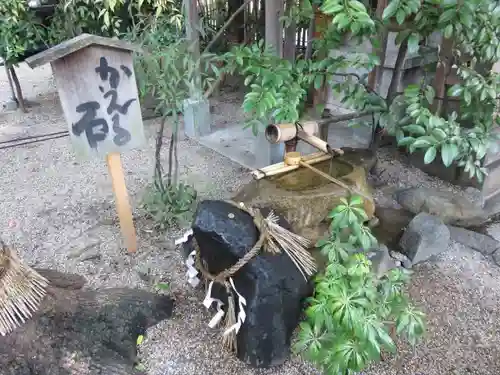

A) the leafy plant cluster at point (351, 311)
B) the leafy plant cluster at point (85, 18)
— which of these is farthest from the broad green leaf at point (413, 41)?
the leafy plant cluster at point (85, 18)

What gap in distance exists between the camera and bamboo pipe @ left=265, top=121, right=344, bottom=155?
266 cm

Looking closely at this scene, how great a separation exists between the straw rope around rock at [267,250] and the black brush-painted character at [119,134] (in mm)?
788

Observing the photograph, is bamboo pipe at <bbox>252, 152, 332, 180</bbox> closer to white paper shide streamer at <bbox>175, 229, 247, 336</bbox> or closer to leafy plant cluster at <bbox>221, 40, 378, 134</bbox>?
leafy plant cluster at <bbox>221, 40, 378, 134</bbox>

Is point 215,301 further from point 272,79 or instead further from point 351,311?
point 272,79

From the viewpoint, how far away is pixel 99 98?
2.42 m

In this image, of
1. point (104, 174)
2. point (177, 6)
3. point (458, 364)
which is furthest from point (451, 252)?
point (177, 6)

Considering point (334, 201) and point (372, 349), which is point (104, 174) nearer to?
point (334, 201)

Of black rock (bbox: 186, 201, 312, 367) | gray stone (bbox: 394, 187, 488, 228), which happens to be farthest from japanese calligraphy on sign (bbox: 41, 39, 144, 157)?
gray stone (bbox: 394, 187, 488, 228)

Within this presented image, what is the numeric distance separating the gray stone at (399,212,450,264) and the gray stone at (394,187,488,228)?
36 centimetres

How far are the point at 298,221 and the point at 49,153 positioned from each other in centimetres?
356

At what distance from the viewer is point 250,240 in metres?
2.13

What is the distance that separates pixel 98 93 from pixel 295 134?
1.21 meters

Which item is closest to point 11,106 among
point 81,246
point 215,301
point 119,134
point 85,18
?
point 85,18

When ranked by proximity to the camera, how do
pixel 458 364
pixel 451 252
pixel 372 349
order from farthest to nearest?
pixel 451 252
pixel 458 364
pixel 372 349
